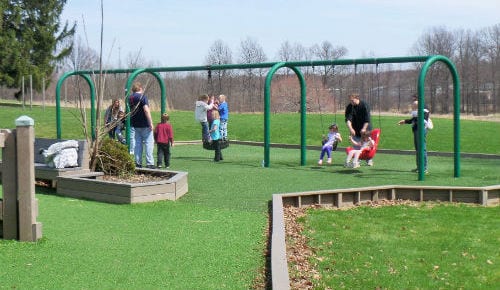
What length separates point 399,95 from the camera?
28.1 meters

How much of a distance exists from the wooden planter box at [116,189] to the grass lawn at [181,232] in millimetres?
216

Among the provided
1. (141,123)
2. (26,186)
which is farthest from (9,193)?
(141,123)

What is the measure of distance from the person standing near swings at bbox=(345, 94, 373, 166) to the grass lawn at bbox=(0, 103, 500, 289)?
888mm

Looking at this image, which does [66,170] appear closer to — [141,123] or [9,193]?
[141,123]

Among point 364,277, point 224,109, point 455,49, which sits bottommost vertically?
point 364,277

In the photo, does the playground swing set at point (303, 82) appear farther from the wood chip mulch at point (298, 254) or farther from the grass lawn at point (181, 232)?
the wood chip mulch at point (298, 254)

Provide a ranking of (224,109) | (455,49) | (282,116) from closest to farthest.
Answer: (224,109) → (282,116) → (455,49)

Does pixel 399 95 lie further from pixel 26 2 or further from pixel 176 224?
pixel 26 2

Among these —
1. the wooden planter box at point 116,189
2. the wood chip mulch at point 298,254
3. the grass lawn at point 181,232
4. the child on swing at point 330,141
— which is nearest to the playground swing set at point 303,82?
the child on swing at point 330,141

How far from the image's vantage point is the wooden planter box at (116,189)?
10500 mm

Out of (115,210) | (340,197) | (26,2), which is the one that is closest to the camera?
(115,210)

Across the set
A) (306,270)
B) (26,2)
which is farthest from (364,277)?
(26,2)

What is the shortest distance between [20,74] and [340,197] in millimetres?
39676

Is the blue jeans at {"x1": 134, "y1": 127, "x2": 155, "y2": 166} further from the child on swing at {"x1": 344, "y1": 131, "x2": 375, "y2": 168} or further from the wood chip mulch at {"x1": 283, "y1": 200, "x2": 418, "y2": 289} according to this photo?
the wood chip mulch at {"x1": 283, "y1": 200, "x2": 418, "y2": 289}
